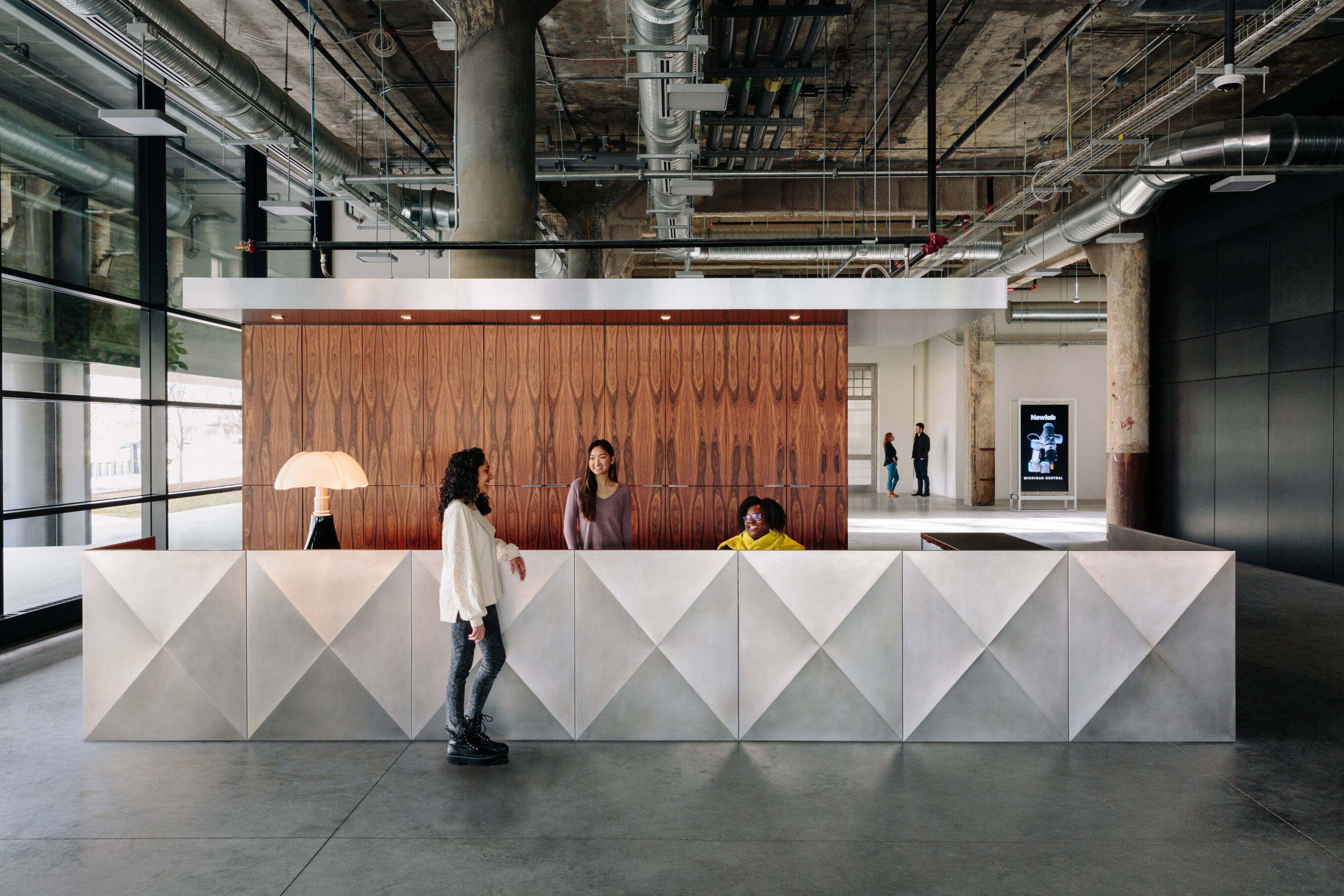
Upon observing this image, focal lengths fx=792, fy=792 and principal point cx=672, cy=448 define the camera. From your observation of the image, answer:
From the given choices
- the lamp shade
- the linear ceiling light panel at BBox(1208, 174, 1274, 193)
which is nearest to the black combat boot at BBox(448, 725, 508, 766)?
the lamp shade

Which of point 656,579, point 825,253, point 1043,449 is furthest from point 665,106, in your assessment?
point 1043,449

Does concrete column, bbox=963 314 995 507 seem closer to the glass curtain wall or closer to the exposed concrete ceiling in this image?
the exposed concrete ceiling

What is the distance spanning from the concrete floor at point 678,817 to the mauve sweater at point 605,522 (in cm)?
147

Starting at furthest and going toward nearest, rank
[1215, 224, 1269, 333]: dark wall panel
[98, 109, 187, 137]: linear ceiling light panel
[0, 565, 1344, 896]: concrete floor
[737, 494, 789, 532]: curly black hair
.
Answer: [1215, 224, 1269, 333]: dark wall panel → [98, 109, 187, 137]: linear ceiling light panel → [737, 494, 789, 532]: curly black hair → [0, 565, 1344, 896]: concrete floor

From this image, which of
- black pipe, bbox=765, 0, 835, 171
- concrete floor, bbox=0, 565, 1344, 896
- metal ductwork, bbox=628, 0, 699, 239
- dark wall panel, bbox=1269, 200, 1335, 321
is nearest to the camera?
concrete floor, bbox=0, 565, 1344, 896

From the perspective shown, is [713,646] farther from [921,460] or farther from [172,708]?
[921,460]

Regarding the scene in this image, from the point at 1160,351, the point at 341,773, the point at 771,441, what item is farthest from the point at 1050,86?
the point at 341,773

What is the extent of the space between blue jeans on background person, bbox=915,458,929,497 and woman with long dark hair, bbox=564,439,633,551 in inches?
584

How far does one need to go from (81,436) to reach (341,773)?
5744mm

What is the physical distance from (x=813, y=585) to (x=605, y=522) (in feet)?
5.40

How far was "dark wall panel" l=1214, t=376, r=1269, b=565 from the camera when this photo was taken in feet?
32.2

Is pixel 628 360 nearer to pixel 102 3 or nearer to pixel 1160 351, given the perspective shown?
pixel 102 3

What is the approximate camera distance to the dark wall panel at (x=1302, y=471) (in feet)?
28.9

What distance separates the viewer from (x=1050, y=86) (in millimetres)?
9711
